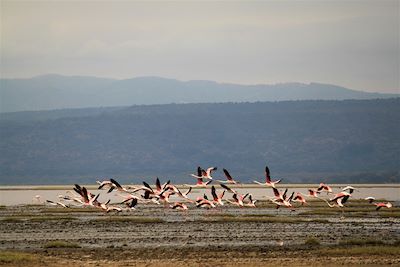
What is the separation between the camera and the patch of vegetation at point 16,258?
38.1 metres

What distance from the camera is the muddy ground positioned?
39.2m

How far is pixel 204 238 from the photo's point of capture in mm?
47594

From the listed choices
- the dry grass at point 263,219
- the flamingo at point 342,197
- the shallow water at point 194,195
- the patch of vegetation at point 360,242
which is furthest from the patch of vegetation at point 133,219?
the patch of vegetation at point 360,242

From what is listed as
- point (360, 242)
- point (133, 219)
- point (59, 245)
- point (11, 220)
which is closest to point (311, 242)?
point (360, 242)

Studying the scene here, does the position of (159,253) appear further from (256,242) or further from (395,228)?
(395,228)

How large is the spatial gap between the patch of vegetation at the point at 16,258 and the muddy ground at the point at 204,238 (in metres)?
0.13

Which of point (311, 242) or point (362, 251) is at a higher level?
point (311, 242)

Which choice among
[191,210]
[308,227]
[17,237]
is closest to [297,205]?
[191,210]

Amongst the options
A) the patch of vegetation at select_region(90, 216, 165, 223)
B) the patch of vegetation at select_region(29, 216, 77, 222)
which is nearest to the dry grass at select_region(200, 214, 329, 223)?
the patch of vegetation at select_region(90, 216, 165, 223)

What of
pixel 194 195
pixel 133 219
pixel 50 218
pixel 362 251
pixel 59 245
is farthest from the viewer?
pixel 194 195

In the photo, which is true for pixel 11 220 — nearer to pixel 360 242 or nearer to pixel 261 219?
pixel 261 219

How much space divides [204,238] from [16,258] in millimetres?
10974

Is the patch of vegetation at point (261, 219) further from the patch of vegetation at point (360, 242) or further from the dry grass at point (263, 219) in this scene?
the patch of vegetation at point (360, 242)

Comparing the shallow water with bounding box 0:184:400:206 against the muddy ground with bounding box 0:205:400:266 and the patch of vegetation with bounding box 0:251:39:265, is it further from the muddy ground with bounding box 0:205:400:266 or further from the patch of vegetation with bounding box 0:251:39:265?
the patch of vegetation with bounding box 0:251:39:265
